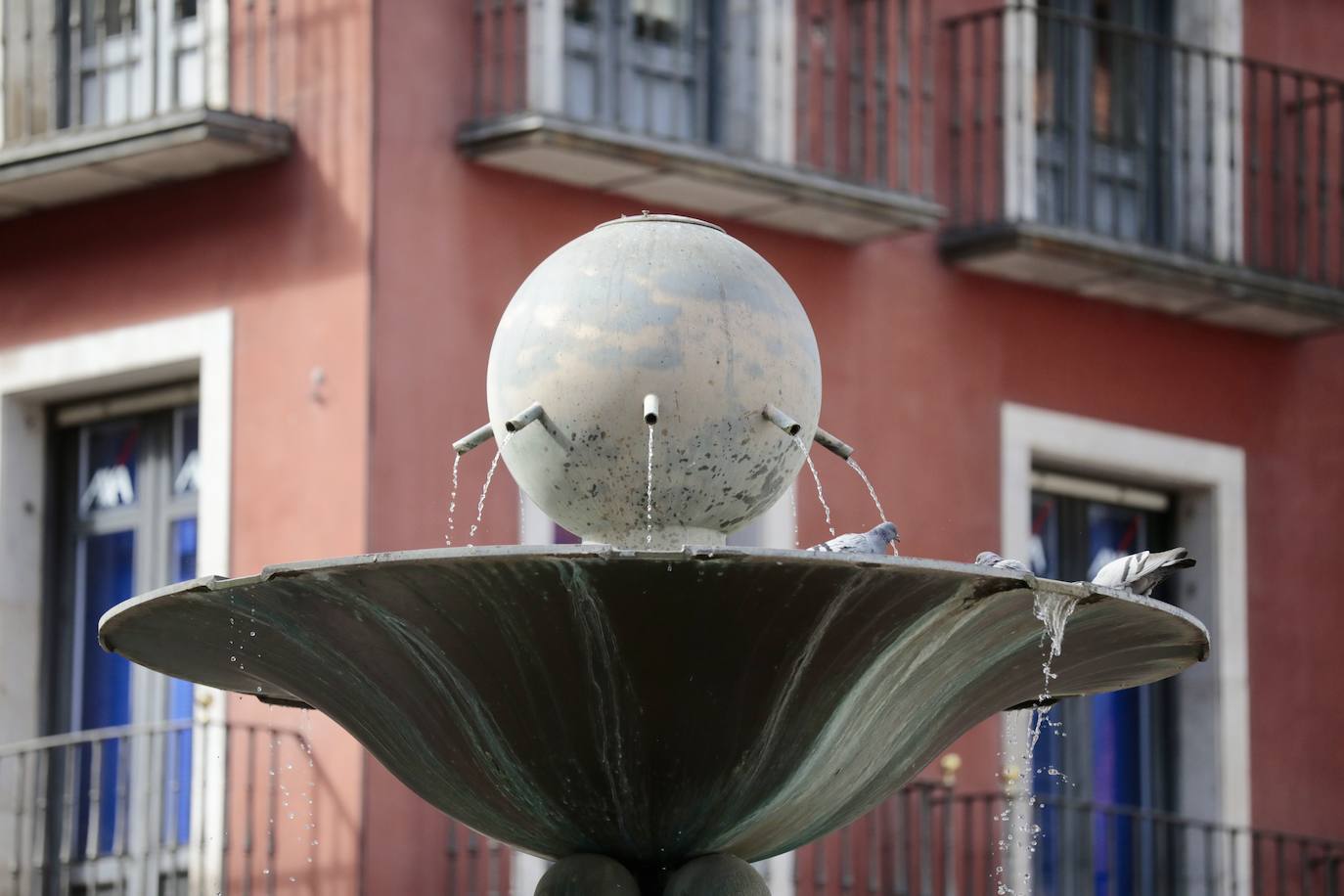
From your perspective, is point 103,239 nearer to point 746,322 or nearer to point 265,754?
point 265,754

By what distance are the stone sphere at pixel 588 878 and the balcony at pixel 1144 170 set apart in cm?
1070

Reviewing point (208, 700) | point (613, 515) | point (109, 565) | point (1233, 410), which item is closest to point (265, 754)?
point (208, 700)

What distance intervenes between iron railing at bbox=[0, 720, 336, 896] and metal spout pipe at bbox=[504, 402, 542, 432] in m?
7.88

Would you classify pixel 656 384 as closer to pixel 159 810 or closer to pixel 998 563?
pixel 998 563

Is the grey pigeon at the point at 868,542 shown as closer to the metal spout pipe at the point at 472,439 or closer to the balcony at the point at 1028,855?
the metal spout pipe at the point at 472,439

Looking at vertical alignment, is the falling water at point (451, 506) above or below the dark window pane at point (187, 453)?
below

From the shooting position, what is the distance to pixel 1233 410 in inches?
838

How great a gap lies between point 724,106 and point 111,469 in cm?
372

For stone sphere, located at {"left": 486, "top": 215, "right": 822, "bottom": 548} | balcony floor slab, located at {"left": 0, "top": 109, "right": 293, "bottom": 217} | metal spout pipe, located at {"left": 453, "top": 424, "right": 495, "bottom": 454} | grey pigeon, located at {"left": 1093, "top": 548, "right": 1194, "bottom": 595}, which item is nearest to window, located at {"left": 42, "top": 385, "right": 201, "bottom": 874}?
balcony floor slab, located at {"left": 0, "top": 109, "right": 293, "bottom": 217}

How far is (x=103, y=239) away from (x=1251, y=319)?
6.77 meters

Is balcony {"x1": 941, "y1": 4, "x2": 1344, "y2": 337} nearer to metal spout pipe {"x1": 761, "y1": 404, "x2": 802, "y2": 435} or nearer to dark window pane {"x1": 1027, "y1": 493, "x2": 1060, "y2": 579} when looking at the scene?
dark window pane {"x1": 1027, "y1": 493, "x2": 1060, "y2": 579}

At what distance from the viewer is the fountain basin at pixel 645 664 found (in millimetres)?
8289

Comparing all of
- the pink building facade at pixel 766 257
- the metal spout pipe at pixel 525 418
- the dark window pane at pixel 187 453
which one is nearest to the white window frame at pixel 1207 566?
the pink building facade at pixel 766 257

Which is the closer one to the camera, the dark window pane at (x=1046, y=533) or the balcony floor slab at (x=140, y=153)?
the balcony floor slab at (x=140, y=153)
